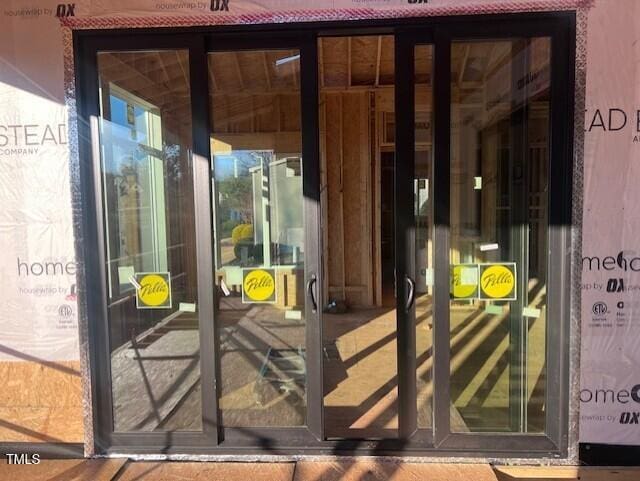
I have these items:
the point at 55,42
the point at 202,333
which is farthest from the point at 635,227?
the point at 55,42

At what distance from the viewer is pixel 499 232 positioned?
2701 mm

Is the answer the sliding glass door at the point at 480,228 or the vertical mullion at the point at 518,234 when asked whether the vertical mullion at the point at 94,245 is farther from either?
the vertical mullion at the point at 518,234

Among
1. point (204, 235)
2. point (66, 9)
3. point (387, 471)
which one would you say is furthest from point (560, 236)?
point (66, 9)

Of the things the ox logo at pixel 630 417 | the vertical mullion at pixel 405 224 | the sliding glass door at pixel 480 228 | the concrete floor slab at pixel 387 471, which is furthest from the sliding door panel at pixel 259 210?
the ox logo at pixel 630 417

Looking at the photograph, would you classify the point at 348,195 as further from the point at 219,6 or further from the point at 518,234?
the point at 219,6

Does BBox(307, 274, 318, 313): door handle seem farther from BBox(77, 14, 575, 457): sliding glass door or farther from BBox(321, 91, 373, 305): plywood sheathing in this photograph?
BBox(321, 91, 373, 305): plywood sheathing

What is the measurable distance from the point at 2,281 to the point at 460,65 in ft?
9.75

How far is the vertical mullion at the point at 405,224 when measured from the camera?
2494 millimetres

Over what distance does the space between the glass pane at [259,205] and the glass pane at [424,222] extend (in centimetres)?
68

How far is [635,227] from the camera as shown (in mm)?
2434

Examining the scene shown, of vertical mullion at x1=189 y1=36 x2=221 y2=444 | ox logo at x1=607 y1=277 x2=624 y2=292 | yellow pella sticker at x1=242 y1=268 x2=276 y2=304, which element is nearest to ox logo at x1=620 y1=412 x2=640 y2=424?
ox logo at x1=607 y1=277 x2=624 y2=292

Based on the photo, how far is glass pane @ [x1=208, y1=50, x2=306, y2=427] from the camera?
262 cm

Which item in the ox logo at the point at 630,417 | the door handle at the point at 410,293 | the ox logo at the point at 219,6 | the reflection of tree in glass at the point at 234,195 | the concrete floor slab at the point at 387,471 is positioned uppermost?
the ox logo at the point at 219,6

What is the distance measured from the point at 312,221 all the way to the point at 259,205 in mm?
346
